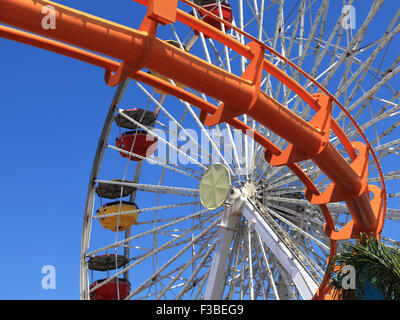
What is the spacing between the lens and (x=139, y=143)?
1781cm

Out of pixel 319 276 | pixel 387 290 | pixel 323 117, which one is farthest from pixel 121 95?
pixel 387 290

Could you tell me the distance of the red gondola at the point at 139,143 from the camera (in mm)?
17766

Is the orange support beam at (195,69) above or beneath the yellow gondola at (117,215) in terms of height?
beneath

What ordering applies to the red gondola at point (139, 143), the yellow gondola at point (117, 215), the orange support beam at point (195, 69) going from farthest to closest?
the red gondola at point (139, 143), the yellow gondola at point (117, 215), the orange support beam at point (195, 69)

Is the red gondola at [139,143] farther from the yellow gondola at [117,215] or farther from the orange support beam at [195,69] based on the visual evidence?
the orange support beam at [195,69]

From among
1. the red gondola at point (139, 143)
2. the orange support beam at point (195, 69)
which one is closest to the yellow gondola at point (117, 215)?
the red gondola at point (139, 143)

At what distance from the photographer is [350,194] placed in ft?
33.3

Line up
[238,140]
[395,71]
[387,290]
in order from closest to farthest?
[387,290] < [395,71] < [238,140]

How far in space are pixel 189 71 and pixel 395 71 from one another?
636 centimetres

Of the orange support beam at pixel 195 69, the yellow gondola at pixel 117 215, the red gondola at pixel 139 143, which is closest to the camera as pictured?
the orange support beam at pixel 195 69
